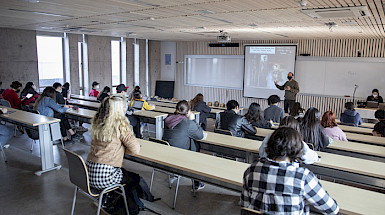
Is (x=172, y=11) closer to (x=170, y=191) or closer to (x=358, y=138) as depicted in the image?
(x=170, y=191)

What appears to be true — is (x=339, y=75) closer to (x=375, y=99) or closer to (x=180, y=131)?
(x=375, y=99)

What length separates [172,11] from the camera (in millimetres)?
4527

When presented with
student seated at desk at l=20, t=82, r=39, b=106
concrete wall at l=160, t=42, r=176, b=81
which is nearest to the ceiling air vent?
student seated at desk at l=20, t=82, r=39, b=106

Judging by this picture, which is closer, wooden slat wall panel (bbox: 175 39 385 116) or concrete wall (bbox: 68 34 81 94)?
wooden slat wall panel (bbox: 175 39 385 116)

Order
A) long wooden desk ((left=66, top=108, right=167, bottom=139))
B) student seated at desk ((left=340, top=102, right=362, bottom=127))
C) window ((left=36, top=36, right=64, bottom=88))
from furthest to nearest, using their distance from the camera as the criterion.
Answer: window ((left=36, top=36, right=64, bottom=88)) < student seated at desk ((left=340, top=102, right=362, bottom=127)) < long wooden desk ((left=66, top=108, right=167, bottom=139))

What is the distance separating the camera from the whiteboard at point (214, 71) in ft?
38.1

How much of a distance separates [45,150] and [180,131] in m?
2.35

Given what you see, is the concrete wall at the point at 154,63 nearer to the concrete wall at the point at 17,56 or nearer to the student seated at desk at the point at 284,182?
the concrete wall at the point at 17,56

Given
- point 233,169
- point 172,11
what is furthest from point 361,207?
point 172,11

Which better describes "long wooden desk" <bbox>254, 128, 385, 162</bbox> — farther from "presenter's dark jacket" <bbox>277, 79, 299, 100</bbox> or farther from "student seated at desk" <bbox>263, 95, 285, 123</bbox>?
"presenter's dark jacket" <bbox>277, 79, 299, 100</bbox>

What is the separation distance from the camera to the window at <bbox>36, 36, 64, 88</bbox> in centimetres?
983

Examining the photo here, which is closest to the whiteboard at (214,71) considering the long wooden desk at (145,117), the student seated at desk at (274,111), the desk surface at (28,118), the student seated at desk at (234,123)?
the student seated at desk at (274,111)

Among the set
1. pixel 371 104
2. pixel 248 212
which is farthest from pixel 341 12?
pixel 371 104

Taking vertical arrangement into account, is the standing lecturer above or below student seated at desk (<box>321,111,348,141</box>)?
above
